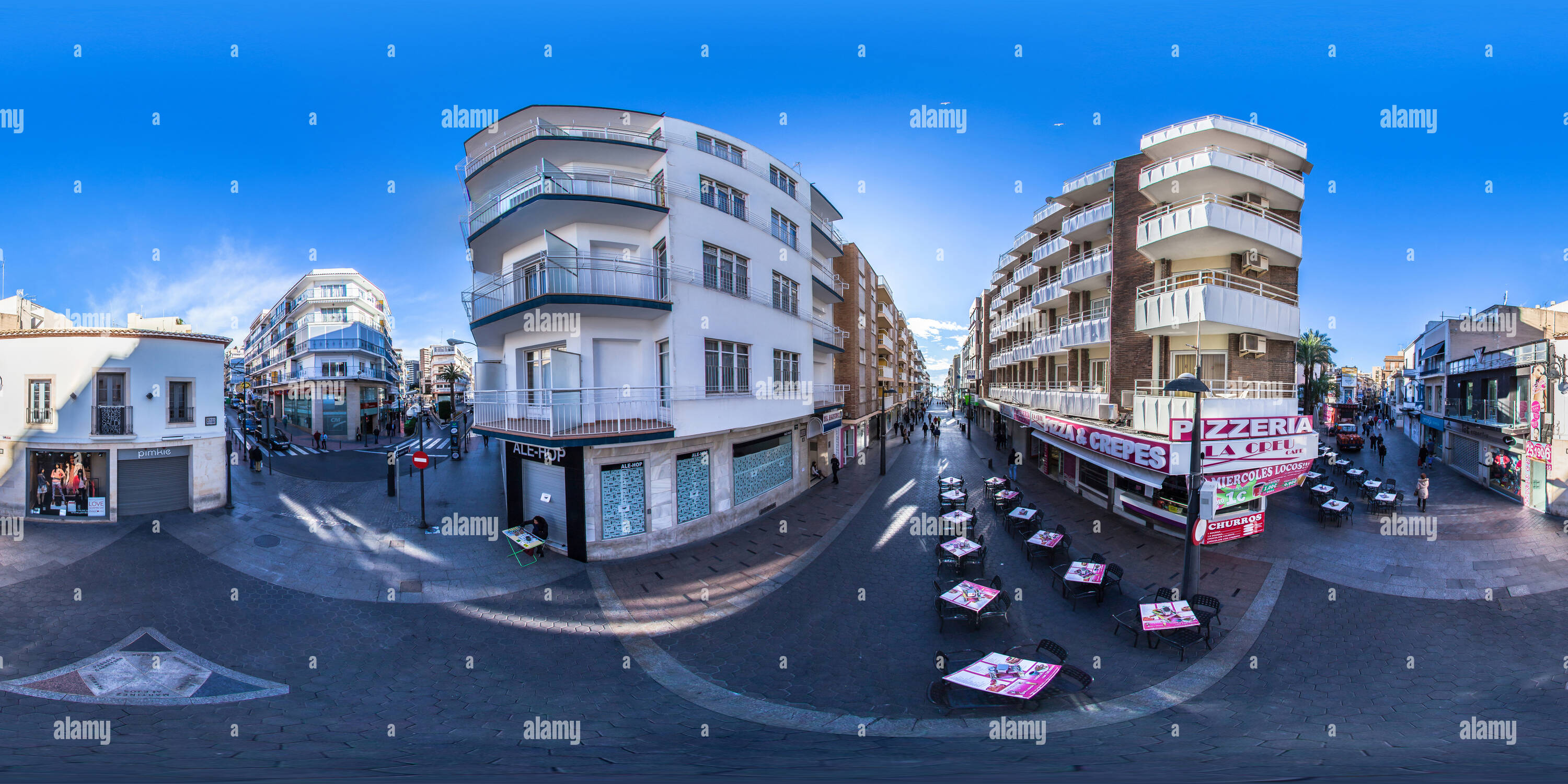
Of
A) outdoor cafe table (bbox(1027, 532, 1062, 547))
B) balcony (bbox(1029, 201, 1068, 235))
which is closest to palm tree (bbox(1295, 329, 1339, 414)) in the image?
balcony (bbox(1029, 201, 1068, 235))

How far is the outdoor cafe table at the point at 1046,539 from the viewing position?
12.5m

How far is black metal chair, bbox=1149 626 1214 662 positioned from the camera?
26.6 feet

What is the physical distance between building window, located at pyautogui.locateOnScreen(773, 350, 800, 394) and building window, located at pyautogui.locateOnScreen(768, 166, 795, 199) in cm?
610

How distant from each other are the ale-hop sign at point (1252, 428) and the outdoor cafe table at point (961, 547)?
5.52 m

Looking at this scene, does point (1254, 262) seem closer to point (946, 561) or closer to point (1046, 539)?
point (1046, 539)

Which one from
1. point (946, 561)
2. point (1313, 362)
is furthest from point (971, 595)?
point (1313, 362)

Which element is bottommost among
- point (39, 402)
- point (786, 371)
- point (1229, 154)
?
point (39, 402)

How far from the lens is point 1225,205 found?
13.8m

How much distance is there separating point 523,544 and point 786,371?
391 inches

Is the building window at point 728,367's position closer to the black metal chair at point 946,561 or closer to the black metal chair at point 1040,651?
the black metal chair at point 946,561

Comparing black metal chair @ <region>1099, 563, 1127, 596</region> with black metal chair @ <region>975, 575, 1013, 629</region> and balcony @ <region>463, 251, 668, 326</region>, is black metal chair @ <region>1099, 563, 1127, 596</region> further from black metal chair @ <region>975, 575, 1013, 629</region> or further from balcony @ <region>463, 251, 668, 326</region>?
balcony @ <region>463, 251, 668, 326</region>

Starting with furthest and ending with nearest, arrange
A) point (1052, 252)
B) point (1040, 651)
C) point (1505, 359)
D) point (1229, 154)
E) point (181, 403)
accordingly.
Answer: point (1505, 359) → point (1052, 252) → point (181, 403) → point (1229, 154) → point (1040, 651)

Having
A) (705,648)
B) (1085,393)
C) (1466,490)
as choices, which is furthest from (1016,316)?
(705,648)

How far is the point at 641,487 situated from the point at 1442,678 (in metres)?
15.5
